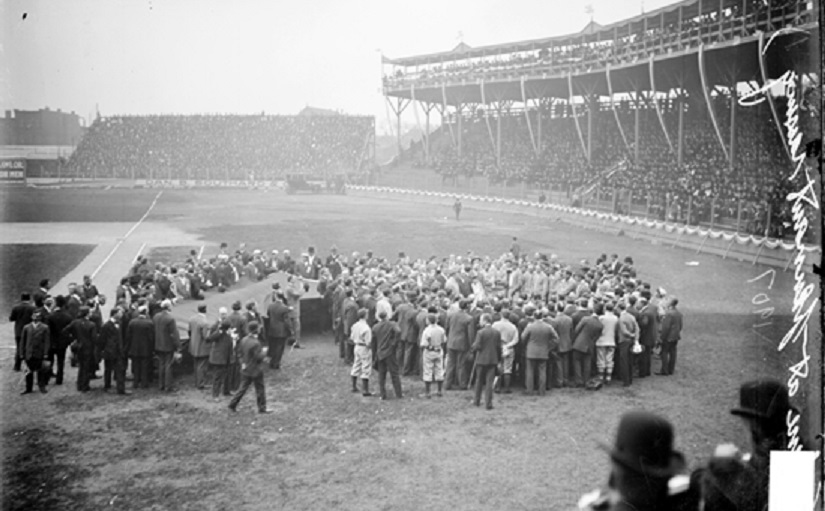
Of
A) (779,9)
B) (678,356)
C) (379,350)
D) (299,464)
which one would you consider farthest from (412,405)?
(779,9)

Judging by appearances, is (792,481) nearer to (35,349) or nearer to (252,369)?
(252,369)

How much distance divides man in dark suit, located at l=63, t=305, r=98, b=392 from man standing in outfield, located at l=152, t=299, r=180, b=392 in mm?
1007

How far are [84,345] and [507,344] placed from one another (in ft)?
22.5

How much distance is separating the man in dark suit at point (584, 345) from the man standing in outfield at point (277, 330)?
524 cm

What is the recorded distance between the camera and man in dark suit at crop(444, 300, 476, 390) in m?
10.9

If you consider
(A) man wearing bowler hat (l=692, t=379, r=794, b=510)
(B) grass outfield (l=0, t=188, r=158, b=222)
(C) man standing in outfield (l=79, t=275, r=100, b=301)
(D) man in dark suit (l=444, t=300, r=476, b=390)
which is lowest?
(D) man in dark suit (l=444, t=300, r=476, b=390)

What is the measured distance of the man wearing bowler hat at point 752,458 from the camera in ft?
11.8

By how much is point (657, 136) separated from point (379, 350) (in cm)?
3161

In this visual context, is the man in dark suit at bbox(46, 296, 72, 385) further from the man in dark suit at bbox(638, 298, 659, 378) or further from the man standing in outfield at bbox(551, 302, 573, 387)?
the man in dark suit at bbox(638, 298, 659, 378)

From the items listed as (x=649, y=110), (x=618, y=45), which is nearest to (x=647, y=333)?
(x=618, y=45)

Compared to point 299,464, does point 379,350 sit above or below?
above

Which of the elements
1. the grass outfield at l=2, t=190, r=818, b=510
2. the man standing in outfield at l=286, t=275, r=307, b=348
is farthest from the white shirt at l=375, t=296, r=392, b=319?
the man standing in outfield at l=286, t=275, r=307, b=348

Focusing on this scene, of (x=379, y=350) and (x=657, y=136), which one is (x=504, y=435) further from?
(x=657, y=136)

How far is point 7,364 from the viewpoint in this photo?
11961 mm
